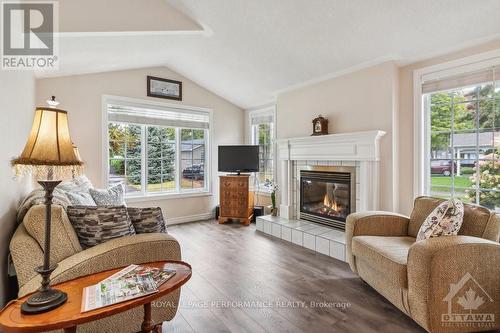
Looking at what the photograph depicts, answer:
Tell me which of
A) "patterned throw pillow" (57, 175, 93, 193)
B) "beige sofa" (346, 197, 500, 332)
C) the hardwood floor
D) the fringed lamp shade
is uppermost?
the fringed lamp shade

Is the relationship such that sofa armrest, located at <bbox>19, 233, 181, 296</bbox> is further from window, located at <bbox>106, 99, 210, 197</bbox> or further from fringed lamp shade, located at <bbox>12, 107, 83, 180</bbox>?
window, located at <bbox>106, 99, 210, 197</bbox>

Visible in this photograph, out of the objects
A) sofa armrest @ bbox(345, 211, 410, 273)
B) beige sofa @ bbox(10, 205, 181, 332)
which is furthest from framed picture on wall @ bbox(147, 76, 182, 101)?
sofa armrest @ bbox(345, 211, 410, 273)

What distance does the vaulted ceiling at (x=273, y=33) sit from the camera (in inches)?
95.1

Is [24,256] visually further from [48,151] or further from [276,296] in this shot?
[276,296]

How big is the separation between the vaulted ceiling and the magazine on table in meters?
2.50

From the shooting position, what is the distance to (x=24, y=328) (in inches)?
37.1

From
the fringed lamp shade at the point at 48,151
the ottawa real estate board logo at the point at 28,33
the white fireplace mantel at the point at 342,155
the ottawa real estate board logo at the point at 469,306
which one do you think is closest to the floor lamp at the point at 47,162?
the fringed lamp shade at the point at 48,151

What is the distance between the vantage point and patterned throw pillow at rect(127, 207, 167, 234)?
6.23 ft

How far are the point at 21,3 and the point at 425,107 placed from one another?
4019 millimetres

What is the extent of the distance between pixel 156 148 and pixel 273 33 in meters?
2.82

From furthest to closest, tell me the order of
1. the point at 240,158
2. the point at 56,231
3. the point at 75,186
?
the point at 240,158 < the point at 75,186 < the point at 56,231

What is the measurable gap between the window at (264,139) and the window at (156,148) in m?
0.99

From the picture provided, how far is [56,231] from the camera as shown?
5.13 feet

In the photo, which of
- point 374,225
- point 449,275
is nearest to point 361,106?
point 374,225
